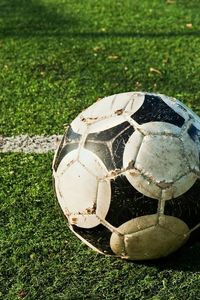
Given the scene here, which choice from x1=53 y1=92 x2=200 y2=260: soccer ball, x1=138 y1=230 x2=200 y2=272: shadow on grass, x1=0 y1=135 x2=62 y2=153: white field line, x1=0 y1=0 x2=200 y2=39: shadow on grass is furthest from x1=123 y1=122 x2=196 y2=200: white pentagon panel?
x1=0 y1=0 x2=200 y2=39: shadow on grass

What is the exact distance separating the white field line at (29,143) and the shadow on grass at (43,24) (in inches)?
95.7

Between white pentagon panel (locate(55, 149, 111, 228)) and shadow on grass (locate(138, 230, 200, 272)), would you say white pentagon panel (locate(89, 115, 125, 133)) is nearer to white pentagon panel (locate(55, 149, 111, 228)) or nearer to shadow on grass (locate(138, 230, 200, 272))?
white pentagon panel (locate(55, 149, 111, 228))

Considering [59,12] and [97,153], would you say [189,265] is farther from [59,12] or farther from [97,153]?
[59,12]

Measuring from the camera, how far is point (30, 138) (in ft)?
15.9

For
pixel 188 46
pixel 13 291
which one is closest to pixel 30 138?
pixel 13 291

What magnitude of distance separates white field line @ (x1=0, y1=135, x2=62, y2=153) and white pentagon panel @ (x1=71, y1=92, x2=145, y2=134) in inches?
50.1

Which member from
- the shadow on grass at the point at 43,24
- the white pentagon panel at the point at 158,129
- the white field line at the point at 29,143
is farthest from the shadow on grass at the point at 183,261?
the shadow on grass at the point at 43,24

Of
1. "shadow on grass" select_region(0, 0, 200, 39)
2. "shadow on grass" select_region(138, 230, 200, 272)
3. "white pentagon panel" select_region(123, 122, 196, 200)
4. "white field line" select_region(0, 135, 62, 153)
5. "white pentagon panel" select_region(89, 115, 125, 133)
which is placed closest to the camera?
"white pentagon panel" select_region(123, 122, 196, 200)

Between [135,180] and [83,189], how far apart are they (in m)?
0.27

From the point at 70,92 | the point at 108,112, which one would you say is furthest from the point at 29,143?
the point at 108,112

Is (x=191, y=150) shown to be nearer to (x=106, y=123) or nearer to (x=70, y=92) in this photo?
(x=106, y=123)

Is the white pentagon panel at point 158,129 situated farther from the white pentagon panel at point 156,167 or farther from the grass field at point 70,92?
the grass field at point 70,92

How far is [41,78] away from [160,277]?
9.93 feet

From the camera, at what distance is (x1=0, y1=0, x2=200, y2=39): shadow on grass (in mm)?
7027
